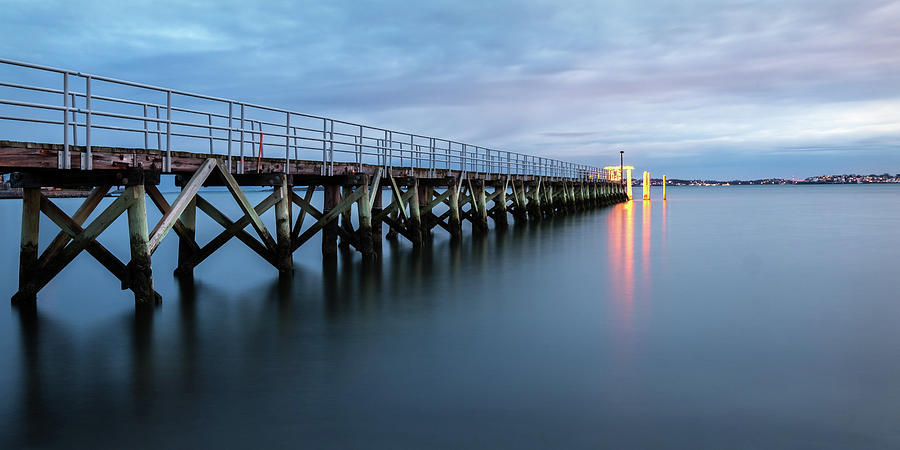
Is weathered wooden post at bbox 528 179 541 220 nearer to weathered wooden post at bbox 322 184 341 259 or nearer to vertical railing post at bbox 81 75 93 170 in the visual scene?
weathered wooden post at bbox 322 184 341 259

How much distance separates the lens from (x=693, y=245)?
81.1ft

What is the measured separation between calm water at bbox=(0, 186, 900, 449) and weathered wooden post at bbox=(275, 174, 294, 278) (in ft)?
2.77

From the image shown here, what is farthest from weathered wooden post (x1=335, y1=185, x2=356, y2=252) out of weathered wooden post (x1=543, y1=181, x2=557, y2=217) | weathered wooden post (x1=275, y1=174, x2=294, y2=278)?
weathered wooden post (x1=543, y1=181, x2=557, y2=217)

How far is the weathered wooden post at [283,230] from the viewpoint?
13.8m

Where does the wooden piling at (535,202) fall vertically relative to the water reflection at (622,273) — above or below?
above

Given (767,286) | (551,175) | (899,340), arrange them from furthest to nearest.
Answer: (551,175) → (767,286) → (899,340)

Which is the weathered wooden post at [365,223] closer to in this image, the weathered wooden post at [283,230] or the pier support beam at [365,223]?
the pier support beam at [365,223]

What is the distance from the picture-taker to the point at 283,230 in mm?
13828

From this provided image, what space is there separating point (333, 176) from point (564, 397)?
11.0 metres

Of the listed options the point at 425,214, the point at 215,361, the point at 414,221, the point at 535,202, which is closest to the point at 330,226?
the point at 414,221

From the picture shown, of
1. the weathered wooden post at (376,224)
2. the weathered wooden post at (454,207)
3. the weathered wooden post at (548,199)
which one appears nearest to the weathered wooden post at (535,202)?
the weathered wooden post at (548,199)

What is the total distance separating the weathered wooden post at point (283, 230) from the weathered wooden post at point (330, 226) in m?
3.02

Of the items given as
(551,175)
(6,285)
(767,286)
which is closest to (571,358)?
(767,286)

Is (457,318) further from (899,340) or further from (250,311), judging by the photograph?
(899,340)
